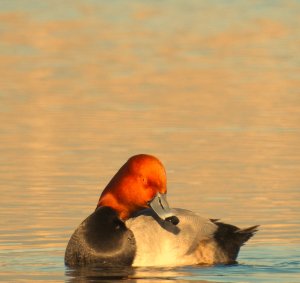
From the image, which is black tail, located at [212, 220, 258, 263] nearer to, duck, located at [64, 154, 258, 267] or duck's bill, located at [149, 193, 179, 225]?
duck, located at [64, 154, 258, 267]

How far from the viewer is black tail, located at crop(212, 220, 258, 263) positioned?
12172 mm

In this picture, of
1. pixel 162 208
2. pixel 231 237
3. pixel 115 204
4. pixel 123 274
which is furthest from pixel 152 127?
pixel 123 274

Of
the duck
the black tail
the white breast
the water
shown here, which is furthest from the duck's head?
the water

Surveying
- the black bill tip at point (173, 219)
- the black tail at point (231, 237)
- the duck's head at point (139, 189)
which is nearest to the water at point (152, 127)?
the black tail at point (231, 237)

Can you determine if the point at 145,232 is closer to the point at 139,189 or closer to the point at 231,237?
the point at 139,189

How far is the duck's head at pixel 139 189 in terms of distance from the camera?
11.8m

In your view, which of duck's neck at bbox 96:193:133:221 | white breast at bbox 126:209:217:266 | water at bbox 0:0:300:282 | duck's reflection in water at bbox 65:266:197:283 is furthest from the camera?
water at bbox 0:0:300:282

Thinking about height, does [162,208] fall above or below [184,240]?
above

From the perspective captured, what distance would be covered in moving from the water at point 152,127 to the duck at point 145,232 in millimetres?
173

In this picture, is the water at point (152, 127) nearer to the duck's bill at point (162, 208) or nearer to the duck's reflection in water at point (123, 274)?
the duck's reflection in water at point (123, 274)

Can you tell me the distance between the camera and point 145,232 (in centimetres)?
1175

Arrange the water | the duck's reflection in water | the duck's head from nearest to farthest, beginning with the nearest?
the duck's reflection in water
the duck's head
the water

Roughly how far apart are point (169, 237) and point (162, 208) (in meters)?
0.26

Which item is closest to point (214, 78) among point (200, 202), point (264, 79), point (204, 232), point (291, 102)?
point (264, 79)
